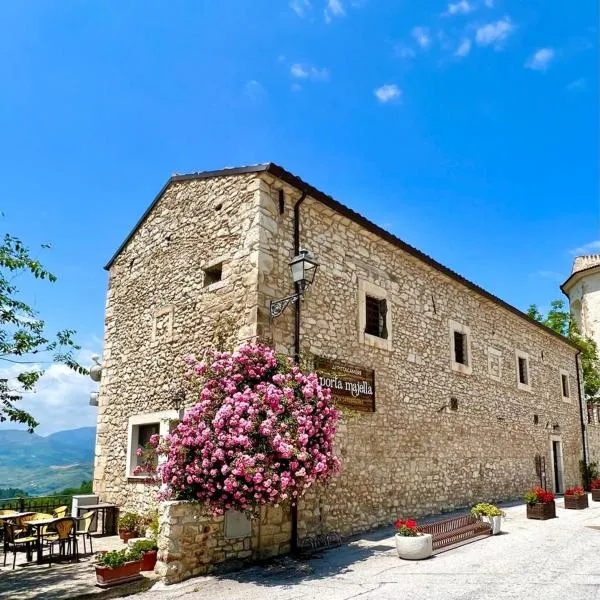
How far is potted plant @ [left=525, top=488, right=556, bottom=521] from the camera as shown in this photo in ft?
36.2

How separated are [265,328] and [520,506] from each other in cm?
945

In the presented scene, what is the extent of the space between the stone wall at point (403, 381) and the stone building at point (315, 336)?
36 mm

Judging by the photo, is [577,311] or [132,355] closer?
[132,355]

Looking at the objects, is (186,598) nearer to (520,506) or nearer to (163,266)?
(163,266)

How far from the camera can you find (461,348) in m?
13.5

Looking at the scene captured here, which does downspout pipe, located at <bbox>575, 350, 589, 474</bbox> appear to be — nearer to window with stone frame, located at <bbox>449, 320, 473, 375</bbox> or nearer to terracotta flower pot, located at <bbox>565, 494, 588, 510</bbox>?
terracotta flower pot, located at <bbox>565, 494, 588, 510</bbox>

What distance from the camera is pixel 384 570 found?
6770 mm

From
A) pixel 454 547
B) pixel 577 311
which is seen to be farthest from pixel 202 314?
pixel 577 311

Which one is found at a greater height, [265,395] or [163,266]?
[163,266]

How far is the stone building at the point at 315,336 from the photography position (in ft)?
27.9

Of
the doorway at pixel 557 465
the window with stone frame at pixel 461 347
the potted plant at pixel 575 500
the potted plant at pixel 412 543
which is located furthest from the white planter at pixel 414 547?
the doorway at pixel 557 465

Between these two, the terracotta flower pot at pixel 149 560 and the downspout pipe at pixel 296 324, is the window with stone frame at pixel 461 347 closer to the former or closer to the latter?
the downspout pipe at pixel 296 324

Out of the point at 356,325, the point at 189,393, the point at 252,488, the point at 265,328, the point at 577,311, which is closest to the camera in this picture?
the point at 252,488

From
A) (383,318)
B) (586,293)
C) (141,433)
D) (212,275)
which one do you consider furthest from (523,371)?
(586,293)
